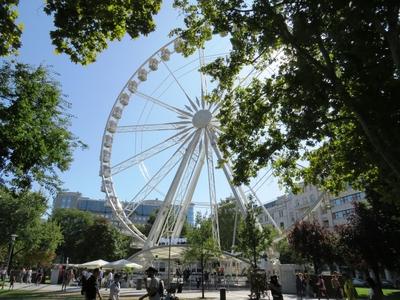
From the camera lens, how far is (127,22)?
10.9m

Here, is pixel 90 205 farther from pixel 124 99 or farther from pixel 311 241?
pixel 311 241

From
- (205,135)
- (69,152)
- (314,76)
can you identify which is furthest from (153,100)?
(314,76)

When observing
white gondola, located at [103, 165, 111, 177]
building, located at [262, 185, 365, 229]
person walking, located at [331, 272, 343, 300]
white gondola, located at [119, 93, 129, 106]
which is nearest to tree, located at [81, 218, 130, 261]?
building, located at [262, 185, 365, 229]

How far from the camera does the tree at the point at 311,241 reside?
3625 centimetres

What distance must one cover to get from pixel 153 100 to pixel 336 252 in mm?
23415

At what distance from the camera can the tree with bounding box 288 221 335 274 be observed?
119ft

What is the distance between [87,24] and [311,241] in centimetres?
3137

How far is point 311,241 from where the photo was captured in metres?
36.3

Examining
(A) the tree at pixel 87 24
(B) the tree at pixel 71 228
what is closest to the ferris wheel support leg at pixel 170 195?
(A) the tree at pixel 87 24

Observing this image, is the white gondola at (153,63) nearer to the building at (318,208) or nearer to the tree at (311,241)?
the tree at (311,241)

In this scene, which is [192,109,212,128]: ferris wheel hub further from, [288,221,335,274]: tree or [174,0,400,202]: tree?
[174,0,400,202]: tree

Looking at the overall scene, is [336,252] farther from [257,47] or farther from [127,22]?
[127,22]

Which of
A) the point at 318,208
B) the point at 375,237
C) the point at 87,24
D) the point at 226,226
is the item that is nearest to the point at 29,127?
the point at 87,24

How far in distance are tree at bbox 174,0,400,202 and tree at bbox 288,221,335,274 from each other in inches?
732
